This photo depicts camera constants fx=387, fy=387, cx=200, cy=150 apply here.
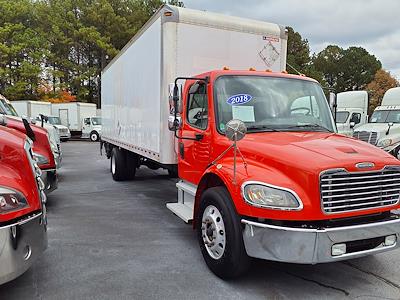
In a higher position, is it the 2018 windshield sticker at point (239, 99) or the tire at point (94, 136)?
the 2018 windshield sticker at point (239, 99)

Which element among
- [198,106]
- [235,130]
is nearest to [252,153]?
[235,130]

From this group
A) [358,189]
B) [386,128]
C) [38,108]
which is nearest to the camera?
[358,189]

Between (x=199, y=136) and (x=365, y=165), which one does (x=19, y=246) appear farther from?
A: (x=365, y=165)

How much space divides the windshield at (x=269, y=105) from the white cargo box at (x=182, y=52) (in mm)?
1422

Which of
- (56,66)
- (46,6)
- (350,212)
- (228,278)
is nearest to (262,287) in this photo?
(228,278)

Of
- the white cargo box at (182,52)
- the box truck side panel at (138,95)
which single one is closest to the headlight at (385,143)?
the white cargo box at (182,52)

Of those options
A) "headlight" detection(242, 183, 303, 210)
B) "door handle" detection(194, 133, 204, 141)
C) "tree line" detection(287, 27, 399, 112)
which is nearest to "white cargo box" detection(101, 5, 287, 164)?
"door handle" detection(194, 133, 204, 141)

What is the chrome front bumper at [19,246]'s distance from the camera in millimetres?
2982

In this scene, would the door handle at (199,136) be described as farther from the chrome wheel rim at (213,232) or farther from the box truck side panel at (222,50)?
the box truck side panel at (222,50)

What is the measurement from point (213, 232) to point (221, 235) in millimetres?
139

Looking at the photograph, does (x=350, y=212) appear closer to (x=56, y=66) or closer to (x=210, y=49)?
(x=210, y=49)

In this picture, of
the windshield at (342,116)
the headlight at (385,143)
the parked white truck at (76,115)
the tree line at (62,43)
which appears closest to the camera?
the headlight at (385,143)

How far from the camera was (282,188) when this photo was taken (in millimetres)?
3480

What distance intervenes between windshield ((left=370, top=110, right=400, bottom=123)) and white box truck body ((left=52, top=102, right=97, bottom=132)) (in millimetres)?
21420
